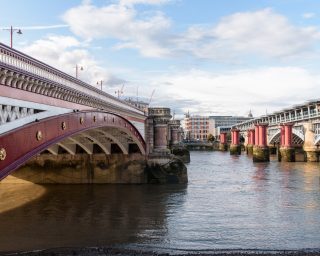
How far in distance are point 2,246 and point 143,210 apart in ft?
26.8

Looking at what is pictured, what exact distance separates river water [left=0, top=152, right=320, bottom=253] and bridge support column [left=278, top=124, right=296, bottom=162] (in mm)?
27653

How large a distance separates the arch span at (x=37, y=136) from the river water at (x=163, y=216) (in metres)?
3.32

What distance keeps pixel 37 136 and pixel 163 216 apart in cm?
789

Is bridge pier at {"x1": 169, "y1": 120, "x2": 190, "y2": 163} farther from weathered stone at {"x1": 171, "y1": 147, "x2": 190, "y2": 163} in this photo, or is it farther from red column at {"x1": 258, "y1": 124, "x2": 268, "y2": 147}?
red column at {"x1": 258, "y1": 124, "x2": 268, "y2": 147}

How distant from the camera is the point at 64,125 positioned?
17281mm

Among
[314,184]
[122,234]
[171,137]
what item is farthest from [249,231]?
[171,137]

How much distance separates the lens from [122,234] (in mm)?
16938

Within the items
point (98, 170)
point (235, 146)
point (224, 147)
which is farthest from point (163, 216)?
point (224, 147)

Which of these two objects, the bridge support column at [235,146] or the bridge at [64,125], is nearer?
the bridge at [64,125]

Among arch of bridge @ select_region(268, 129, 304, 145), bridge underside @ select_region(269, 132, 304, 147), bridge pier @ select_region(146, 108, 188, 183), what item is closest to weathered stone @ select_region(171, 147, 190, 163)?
arch of bridge @ select_region(268, 129, 304, 145)

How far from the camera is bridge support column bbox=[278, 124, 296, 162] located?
58.1m

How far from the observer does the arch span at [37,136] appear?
1207cm

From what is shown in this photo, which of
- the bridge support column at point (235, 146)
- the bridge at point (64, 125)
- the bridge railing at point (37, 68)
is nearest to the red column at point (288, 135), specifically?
the bridge support column at point (235, 146)

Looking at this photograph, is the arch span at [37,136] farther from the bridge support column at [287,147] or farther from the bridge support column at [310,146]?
the bridge support column at [310,146]
